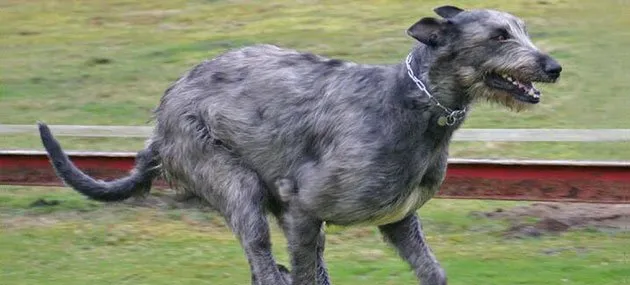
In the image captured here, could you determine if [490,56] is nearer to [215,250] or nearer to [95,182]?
[95,182]

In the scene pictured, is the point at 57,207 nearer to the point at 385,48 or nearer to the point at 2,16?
the point at 385,48

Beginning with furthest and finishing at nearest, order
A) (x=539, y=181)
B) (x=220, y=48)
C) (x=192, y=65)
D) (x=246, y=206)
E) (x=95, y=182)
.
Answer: (x=220, y=48)
(x=192, y=65)
(x=539, y=181)
(x=95, y=182)
(x=246, y=206)

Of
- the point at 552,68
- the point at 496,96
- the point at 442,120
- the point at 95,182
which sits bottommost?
the point at 95,182

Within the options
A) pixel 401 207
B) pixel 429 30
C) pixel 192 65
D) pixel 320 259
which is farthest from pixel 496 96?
pixel 192 65

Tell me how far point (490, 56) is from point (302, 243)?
1.41m

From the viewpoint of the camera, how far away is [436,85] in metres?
7.09

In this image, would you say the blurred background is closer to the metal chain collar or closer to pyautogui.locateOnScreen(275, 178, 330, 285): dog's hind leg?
the metal chain collar

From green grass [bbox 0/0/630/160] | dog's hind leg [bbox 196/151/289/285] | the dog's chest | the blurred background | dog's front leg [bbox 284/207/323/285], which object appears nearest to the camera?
the dog's chest

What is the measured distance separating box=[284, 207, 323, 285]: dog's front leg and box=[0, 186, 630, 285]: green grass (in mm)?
1499

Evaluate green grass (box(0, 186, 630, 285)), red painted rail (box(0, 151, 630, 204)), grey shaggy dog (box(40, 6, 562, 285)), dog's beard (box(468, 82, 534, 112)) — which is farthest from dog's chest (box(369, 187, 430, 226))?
red painted rail (box(0, 151, 630, 204))

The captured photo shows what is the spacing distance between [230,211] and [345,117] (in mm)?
852

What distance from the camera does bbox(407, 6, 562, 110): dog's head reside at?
22.3 feet

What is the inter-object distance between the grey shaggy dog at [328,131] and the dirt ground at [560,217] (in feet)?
9.72

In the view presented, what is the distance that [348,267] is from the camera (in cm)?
951
